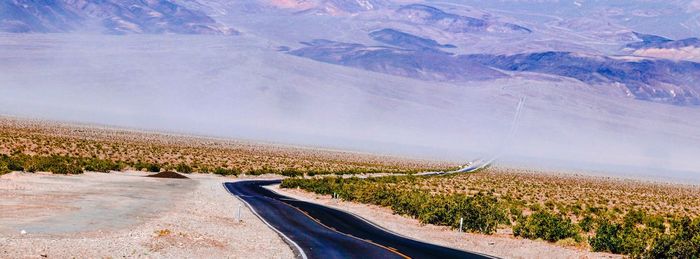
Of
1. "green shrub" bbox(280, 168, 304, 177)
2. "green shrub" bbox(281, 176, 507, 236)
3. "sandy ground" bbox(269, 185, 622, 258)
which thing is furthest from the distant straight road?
"green shrub" bbox(280, 168, 304, 177)

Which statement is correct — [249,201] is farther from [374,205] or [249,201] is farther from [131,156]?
[131,156]

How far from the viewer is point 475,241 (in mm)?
31078

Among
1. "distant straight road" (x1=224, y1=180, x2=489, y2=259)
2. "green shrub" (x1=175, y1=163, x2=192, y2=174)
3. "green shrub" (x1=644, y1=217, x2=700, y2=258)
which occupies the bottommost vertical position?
"distant straight road" (x1=224, y1=180, x2=489, y2=259)

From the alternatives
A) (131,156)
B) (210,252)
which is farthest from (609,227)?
(131,156)

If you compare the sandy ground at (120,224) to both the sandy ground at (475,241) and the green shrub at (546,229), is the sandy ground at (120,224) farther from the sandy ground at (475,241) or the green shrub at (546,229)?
the green shrub at (546,229)

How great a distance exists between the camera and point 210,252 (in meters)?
23.3

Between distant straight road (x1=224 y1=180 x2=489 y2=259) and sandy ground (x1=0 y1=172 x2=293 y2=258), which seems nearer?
sandy ground (x1=0 y1=172 x2=293 y2=258)

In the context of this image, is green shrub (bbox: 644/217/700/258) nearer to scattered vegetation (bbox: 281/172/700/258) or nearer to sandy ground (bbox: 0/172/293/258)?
scattered vegetation (bbox: 281/172/700/258)

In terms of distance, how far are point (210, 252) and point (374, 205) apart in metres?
24.0

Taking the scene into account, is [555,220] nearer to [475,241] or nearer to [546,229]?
[546,229]

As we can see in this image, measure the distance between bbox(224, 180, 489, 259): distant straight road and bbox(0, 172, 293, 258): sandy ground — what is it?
0.93 m

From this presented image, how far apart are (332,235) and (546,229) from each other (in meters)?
8.57

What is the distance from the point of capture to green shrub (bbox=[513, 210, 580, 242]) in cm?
3145

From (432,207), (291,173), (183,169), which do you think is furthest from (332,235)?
(291,173)
